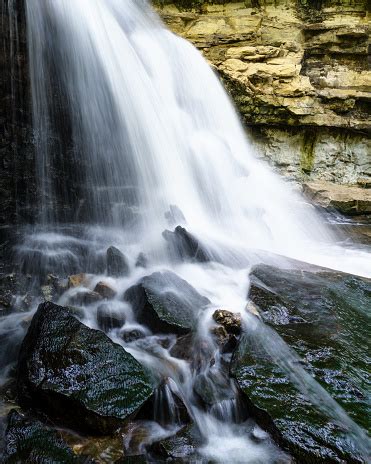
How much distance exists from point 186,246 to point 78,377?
3.24 m

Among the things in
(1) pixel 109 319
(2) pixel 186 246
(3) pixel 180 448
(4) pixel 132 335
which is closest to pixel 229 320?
(4) pixel 132 335

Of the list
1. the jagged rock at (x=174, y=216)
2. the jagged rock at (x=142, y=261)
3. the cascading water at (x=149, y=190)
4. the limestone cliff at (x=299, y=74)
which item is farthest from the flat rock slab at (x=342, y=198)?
the jagged rock at (x=142, y=261)

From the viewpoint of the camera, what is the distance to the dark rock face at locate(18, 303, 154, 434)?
9.34ft

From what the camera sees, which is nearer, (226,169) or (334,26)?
(226,169)

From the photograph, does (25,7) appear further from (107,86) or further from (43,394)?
(43,394)

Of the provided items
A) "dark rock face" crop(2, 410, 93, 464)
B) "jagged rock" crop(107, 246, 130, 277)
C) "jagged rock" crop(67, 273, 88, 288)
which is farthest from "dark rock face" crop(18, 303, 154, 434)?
"jagged rock" crop(107, 246, 130, 277)

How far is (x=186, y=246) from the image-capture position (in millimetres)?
5996

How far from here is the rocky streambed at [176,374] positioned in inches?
107

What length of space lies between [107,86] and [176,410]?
6.24 metres

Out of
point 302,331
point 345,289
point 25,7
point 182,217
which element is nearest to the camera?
point 302,331

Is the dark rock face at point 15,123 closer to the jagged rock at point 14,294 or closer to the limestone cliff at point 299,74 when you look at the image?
the jagged rock at point 14,294

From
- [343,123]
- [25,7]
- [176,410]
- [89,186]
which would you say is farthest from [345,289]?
[343,123]

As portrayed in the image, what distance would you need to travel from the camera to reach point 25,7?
560cm

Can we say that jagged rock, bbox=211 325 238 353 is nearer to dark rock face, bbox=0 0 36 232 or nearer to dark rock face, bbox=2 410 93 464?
dark rock face, bbox=2 410 93 464
